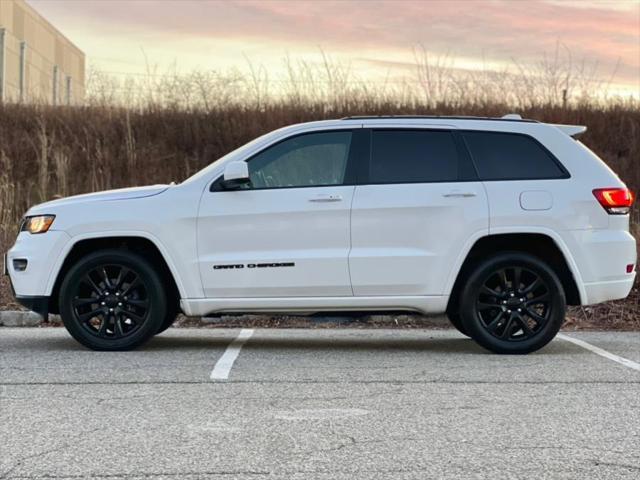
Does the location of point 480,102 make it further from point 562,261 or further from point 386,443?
point 386,443

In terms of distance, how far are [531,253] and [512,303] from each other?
54 cm

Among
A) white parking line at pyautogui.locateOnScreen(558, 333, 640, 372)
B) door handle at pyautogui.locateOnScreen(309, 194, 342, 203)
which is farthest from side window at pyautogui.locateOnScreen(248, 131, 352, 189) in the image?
white parking line at pyautogui.locateOnScreen(558, 333, 640, 372)

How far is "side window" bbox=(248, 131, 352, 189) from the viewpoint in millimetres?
8148

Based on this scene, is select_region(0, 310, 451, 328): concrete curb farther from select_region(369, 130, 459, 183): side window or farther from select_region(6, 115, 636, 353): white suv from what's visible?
select_region(369, 130, 459, 183): side window

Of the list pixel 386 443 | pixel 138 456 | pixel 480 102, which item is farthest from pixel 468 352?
pixel 480 102

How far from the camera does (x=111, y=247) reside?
8359mm

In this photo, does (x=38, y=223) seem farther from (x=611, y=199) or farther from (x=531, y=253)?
(x=611, y=199)

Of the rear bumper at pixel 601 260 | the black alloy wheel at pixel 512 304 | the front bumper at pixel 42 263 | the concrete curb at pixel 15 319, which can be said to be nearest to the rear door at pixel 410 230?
the black alloy wheel at pixel 512 304

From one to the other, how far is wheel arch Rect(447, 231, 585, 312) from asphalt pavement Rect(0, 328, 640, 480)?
0.56m

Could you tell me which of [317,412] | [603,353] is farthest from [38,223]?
[603,353]

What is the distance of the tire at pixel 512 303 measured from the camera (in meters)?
8.07

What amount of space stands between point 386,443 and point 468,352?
356cm

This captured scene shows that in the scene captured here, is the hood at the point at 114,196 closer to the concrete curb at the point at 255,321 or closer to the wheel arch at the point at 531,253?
the wheel arch at the point at 531,253

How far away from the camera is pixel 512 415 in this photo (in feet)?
18.8
